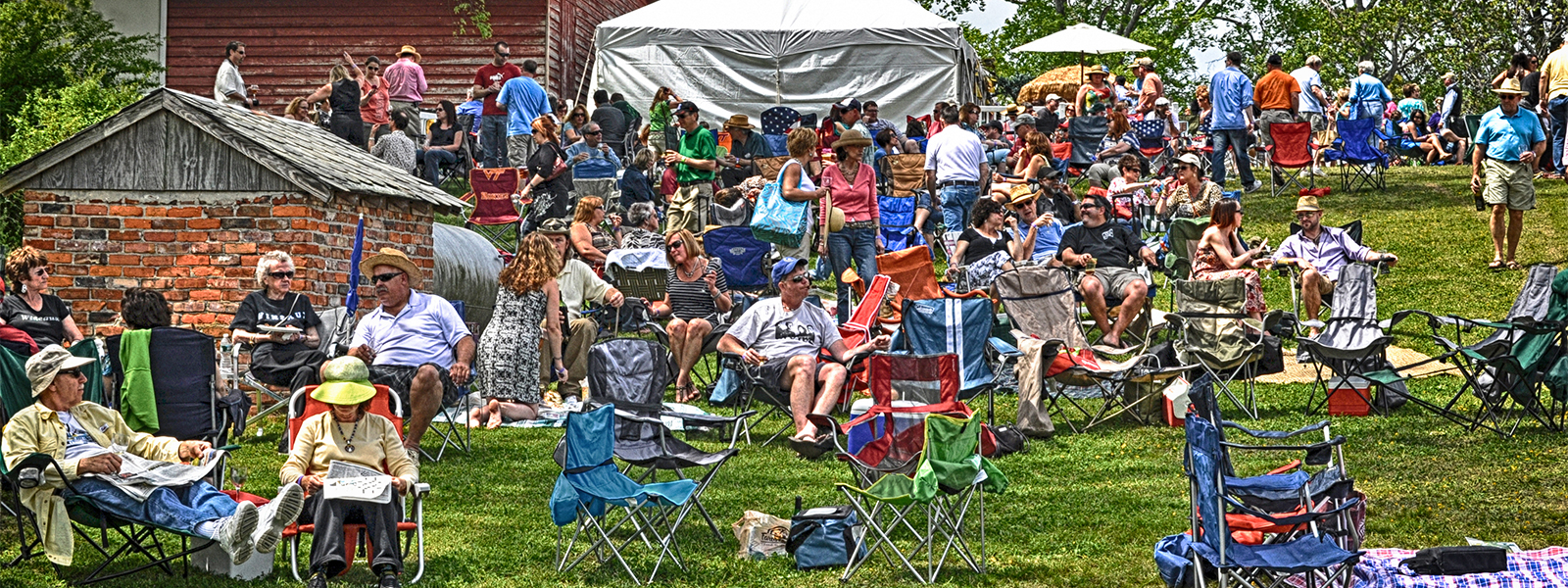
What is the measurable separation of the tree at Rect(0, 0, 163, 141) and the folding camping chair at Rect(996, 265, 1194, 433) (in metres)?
12.9

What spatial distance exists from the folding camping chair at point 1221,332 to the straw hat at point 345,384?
5.15 meters

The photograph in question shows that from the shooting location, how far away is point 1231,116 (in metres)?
17.5

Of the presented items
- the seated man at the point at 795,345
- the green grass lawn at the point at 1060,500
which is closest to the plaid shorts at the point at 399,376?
the green grass lawn at the point at 1060,500

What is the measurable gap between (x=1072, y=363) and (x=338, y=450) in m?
4.60

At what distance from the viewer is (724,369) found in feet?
32.8

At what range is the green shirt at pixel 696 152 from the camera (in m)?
15.9

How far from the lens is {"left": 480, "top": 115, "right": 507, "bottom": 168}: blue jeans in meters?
18.8

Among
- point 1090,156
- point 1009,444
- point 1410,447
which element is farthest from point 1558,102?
point 1009,444

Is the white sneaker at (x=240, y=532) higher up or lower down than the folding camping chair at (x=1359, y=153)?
lower down

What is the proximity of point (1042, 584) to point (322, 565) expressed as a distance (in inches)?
107

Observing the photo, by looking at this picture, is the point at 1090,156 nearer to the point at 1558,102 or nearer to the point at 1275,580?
the point at 1558,102

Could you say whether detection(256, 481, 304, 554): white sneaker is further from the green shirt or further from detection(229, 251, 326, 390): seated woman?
the green shirt

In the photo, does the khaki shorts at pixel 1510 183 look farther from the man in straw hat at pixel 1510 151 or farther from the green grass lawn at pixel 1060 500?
the green grass lawn at pixel 1060 500

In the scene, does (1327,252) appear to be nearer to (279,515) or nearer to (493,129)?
(279,515)
